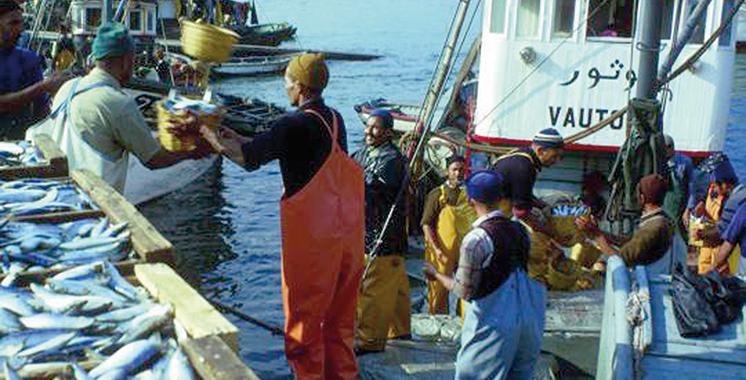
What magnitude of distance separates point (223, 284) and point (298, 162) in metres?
9.07

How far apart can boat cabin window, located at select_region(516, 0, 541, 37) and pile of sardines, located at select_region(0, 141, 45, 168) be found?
728 centimetres

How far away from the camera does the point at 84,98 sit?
532cm

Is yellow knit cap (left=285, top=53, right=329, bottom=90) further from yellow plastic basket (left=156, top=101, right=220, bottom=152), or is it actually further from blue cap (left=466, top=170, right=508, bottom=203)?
blue cap (left=466, top=170, right=508, bottom=203)

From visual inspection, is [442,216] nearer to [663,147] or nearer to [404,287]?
[404,287]

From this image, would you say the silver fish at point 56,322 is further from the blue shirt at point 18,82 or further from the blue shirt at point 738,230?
the blue shirt at point 738,230

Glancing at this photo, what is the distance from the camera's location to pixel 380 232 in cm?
655

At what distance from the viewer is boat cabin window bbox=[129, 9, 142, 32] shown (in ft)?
93.1

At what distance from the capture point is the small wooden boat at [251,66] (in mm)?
40319

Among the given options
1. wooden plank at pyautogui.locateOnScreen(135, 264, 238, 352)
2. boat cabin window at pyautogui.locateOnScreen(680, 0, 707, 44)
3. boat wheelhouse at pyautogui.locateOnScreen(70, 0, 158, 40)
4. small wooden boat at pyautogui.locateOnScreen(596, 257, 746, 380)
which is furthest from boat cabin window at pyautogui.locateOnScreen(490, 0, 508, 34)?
boat wheelhouse at pyautogui.locateOnScreen(70, 0, 158, 40)

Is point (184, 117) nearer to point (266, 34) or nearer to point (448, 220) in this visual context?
point (448, 220)

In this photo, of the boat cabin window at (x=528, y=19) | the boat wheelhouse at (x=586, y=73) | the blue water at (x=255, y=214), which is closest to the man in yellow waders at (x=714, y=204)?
the boat wheelhouse at (x=586, y=73)

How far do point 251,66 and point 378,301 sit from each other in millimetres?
35471

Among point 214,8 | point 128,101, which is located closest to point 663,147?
point 128,101

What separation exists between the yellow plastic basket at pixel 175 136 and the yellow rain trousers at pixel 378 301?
223cm
